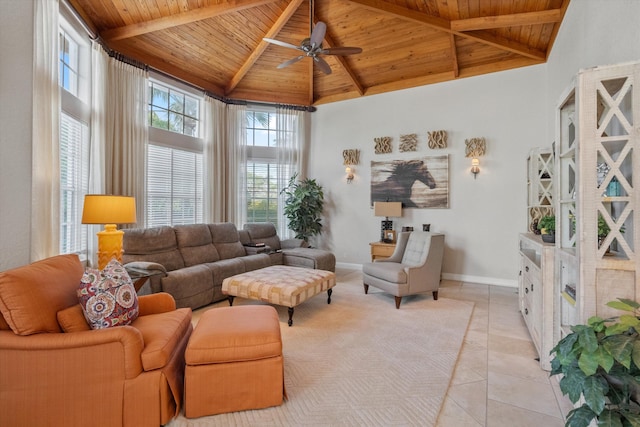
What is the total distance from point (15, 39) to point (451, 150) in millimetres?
5606

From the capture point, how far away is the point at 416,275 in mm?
3887

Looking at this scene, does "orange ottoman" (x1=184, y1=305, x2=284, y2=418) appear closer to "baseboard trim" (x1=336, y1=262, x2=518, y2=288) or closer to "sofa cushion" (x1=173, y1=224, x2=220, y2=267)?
"sofa cushion" (x1=173, y1=224, x2=220, y2=267)

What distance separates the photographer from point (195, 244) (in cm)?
448

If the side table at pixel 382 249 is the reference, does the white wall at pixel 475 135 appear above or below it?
above

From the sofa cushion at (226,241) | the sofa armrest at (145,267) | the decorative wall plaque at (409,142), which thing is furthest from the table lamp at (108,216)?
the decorative wall plaque at (409,142)

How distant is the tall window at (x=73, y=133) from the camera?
3441 millimetres

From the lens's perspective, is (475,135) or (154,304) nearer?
(154,304)

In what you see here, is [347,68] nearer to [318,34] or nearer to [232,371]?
[318,34]

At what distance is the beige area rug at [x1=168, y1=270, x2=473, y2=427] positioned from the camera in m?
1.84

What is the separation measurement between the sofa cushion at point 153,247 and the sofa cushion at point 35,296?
6.25 ft

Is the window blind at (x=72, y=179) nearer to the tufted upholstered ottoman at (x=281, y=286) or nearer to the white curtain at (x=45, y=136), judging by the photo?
the white curtain at (x=45, y=136)

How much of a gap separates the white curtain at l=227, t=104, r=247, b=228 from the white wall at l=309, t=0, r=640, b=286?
223cm

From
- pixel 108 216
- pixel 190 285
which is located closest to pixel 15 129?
pixel 108 216

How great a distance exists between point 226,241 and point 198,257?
26.3 inches
